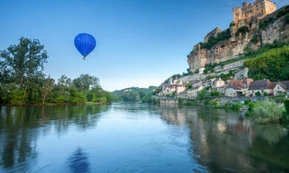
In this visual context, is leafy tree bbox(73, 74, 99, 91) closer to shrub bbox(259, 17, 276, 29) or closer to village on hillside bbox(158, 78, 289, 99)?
village on hillside bbox(158, 78, 289, 99)

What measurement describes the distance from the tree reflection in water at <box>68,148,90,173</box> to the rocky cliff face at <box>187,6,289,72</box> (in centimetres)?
5868

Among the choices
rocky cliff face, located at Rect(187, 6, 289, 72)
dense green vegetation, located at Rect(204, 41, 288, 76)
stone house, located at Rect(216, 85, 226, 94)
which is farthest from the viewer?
rocky cliff face, located at Rect(187, 6, 289, 72)

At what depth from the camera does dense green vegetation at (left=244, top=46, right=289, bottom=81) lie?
40.2 m

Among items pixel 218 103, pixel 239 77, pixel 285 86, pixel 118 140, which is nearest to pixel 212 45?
pixel 239 77

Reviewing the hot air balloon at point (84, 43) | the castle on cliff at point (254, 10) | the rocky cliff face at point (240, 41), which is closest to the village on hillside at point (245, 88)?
the rocky cliff face at point (240, 41)

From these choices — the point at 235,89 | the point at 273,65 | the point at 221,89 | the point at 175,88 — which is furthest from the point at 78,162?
the point at 175,88

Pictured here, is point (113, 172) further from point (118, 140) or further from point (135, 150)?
point (118, 140)

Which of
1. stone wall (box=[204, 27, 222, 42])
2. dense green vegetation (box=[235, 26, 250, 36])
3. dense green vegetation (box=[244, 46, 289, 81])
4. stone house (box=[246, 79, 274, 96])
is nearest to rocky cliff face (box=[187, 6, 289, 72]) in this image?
dense green vegetation (box=[235, 26, 250, 36])

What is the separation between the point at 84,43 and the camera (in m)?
16.5

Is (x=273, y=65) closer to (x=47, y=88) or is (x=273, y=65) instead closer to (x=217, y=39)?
(x=217, y=39)

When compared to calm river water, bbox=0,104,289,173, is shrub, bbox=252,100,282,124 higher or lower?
higher

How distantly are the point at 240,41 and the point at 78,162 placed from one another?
68336 millimetres

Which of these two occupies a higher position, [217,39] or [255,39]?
[217,39]

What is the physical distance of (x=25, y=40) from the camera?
45.4 meters
